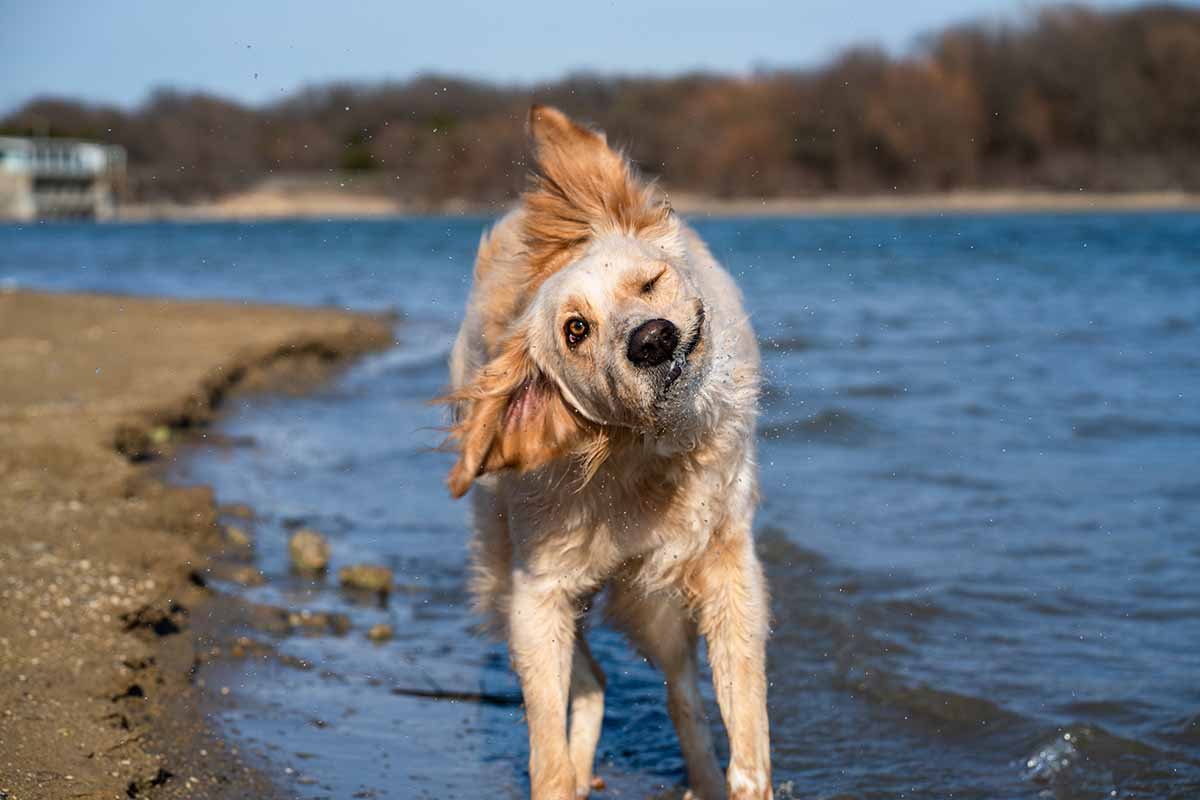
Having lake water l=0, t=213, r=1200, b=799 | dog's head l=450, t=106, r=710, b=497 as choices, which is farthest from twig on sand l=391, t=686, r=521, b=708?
dog's head l=450, t=106, r=710, b=497

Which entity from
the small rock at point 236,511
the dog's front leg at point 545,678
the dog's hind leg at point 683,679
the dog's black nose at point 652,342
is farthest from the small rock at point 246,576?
the dog's black nose at point 652,342

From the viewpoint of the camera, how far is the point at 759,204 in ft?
187

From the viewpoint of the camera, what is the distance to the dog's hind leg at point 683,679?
4.30m

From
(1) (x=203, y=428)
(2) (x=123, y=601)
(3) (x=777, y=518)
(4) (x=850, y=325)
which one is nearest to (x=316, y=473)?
(1) (x=203, y=428)

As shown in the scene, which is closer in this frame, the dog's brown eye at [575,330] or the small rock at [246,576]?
the dog's brown eye at [575,330]

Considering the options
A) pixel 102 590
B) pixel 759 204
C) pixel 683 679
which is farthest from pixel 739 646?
pixel 759 204

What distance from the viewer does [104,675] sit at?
4457 mm

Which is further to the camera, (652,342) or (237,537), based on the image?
(237,537)

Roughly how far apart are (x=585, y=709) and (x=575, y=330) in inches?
63.7

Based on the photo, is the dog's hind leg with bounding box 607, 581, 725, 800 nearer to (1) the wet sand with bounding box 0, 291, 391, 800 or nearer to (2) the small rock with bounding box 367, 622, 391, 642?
(1) the wet sand with bounding box 0, 291, 391, 800

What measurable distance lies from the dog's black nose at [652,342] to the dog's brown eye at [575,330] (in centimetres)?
17

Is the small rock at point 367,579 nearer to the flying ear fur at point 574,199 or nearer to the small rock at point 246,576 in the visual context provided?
the small rock at point 246,576

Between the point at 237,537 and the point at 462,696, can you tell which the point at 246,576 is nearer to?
the point at 237,537

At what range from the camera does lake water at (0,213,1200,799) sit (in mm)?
4594
